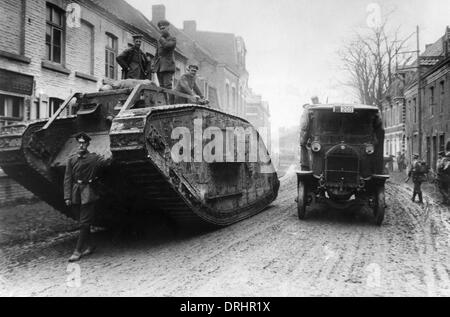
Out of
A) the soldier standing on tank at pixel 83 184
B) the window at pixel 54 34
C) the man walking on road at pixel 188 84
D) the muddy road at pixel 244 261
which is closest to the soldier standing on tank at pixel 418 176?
the muddy road at pixel 244 261

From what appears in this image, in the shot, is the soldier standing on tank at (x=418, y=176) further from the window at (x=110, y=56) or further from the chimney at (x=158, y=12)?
the chimney at (x=158, y=12)

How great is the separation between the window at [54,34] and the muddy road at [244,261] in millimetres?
5995

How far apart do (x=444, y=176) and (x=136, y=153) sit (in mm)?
10024

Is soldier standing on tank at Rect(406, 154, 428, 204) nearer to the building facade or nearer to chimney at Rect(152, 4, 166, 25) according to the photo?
the building facade

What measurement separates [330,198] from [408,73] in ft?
104

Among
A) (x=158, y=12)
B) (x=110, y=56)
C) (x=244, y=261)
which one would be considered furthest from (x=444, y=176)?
(x=158, y=12)

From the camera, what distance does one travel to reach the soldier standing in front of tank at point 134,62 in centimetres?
831

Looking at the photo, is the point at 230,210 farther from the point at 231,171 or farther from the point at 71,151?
the point at 71,151

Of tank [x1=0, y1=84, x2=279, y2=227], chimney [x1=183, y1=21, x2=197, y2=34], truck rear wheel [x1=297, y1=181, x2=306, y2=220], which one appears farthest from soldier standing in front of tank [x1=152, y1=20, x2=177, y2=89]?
chimney [x1=183, y1=21, x2=197, y2=34]

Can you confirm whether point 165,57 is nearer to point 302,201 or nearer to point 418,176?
point 302,201

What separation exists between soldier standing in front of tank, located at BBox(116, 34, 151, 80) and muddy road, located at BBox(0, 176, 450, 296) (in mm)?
3045

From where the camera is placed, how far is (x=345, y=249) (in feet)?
21.4

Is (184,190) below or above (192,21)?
below
